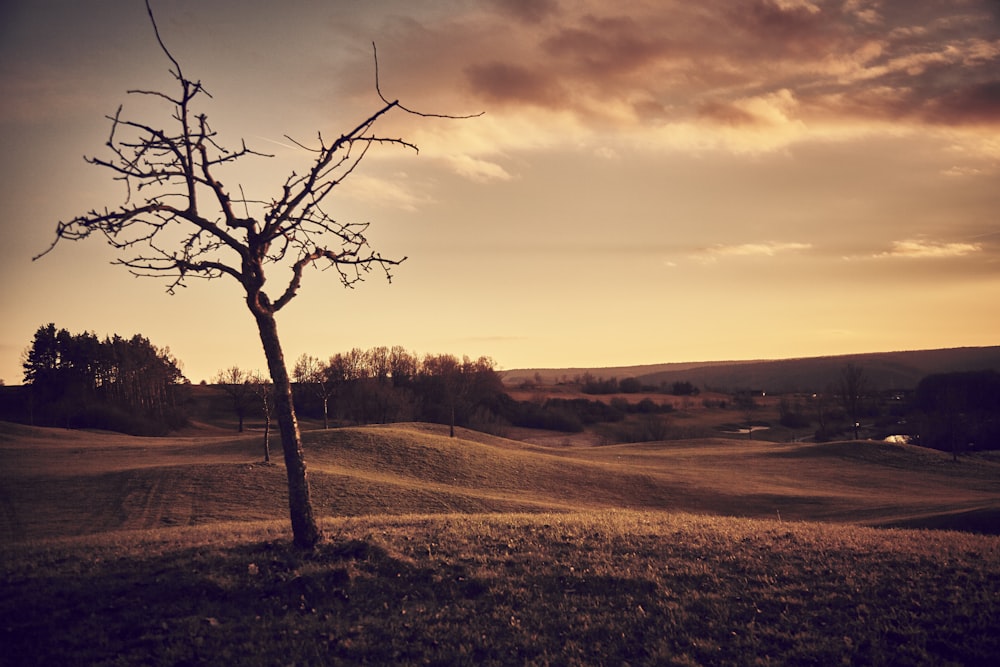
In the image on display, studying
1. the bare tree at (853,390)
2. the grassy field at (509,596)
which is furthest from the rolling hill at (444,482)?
the bare tree at (853,390)

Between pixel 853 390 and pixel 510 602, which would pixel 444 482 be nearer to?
pixel 510 602

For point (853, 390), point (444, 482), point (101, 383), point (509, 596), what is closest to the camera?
point (509, 596)

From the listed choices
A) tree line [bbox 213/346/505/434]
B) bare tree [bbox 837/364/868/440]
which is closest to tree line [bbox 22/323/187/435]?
tree line [bbox 213/346/505/434]

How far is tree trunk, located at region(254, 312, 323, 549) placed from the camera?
10.6 metres

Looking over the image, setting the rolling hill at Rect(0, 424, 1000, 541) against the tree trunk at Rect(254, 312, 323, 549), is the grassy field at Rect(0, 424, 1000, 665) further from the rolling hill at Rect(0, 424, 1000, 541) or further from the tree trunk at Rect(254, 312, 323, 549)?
the rolling hill at Rect(0, 424, 1000, 541)

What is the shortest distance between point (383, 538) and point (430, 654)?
184 inches

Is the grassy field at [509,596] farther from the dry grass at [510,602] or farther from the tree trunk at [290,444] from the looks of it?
the tree trunk at [290,444]

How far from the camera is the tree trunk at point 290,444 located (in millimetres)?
10641

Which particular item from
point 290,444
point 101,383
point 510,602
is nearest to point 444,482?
point 290,444

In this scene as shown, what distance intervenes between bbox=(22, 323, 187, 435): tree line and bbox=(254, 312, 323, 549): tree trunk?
90311 millimetres

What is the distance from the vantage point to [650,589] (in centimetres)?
862

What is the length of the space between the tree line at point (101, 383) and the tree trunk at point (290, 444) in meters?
90.3

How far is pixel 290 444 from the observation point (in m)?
10.9

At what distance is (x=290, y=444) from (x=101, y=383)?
11104 cm
